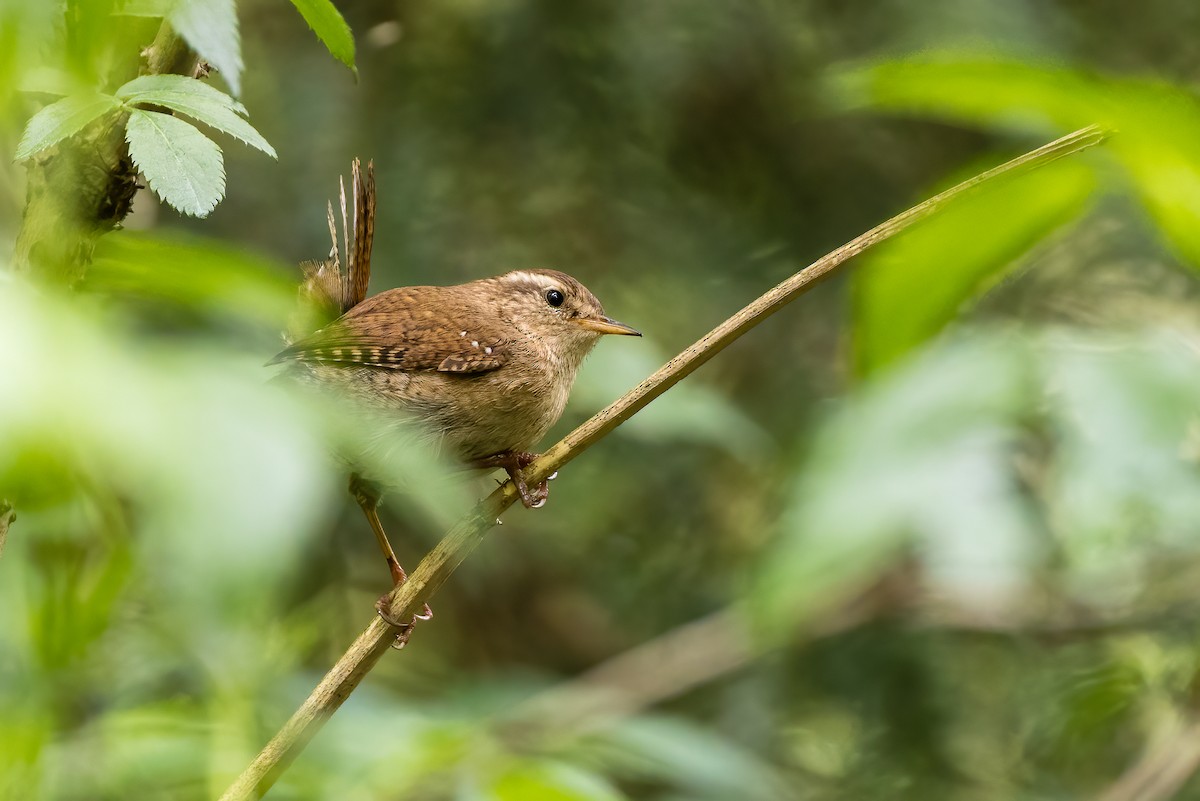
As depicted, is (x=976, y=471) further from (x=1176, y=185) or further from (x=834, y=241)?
(x=834, y=241)

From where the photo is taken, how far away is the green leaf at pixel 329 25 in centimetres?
108

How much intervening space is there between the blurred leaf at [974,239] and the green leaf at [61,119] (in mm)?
809

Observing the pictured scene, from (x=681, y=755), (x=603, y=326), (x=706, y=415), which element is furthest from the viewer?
(x=603, y=326)

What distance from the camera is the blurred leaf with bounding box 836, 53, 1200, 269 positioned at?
3.94ft

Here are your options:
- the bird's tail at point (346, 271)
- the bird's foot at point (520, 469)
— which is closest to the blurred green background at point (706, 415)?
the bird's foot at point (520, 469)

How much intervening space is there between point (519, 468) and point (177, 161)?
1.23 meters

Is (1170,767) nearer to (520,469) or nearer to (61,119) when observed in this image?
(520,469)

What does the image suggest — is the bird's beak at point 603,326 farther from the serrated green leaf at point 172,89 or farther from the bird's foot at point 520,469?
the serrated green leaf at point 172,89

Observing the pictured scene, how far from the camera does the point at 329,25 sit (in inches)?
43.1

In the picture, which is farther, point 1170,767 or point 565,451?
point 1170,767

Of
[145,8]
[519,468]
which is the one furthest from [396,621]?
[519,468]

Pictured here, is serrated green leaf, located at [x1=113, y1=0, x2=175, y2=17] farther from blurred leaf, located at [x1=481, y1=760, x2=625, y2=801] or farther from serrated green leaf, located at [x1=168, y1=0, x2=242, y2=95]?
blurred leaf, located at [x1=481, y1=760, x2=625, y2=801]

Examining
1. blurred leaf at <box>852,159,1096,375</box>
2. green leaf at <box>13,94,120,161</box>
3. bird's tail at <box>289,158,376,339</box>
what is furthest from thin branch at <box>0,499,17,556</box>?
bird's tail at <box>289,158,376,339</box>

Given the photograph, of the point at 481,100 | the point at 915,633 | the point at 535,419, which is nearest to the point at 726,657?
the point at 915,633
